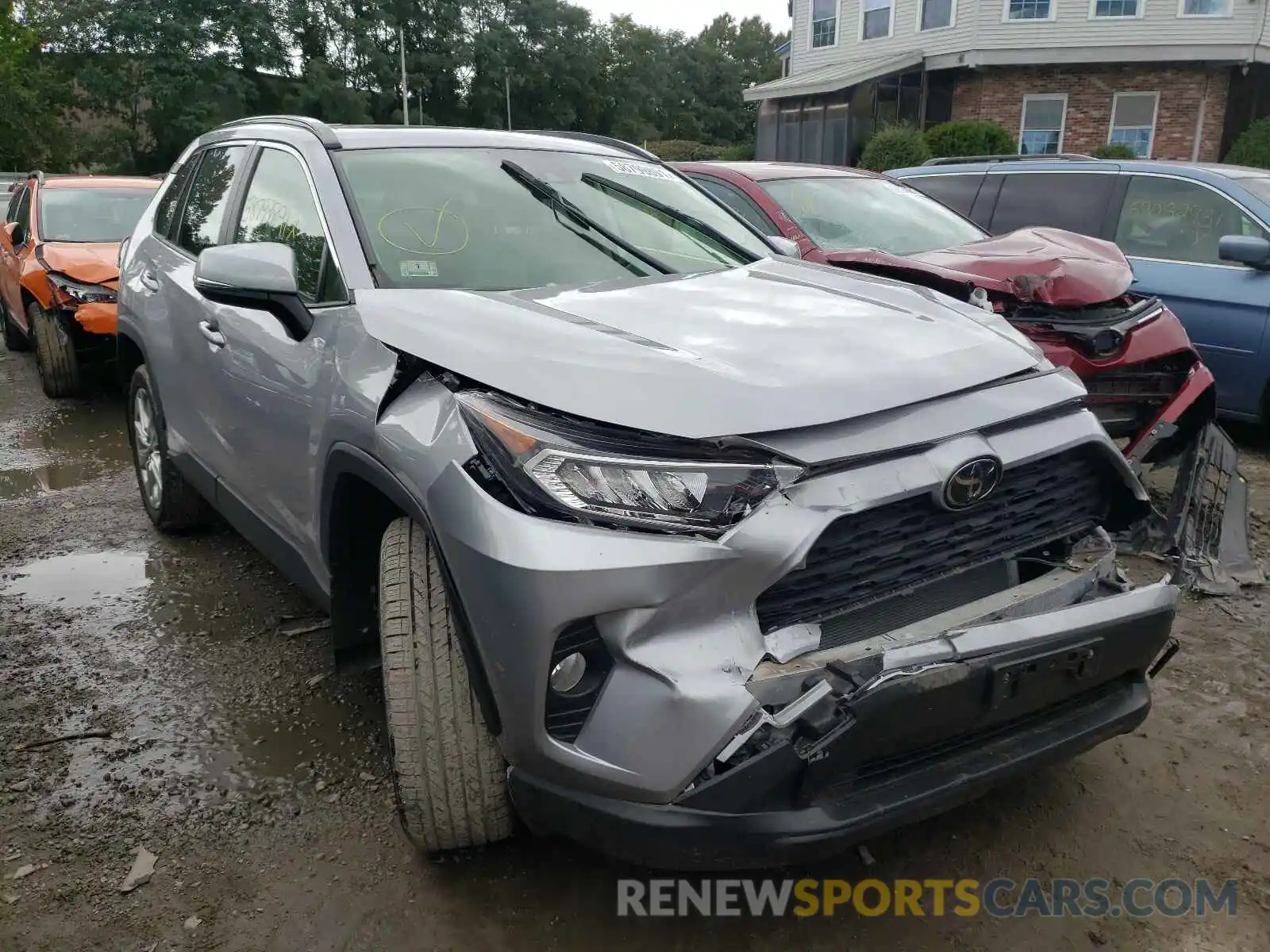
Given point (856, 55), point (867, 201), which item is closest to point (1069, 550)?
point (867, 201)

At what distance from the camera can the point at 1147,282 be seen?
5.85 metres

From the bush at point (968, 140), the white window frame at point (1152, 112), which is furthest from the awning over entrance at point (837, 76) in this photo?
the white window frame at point (1152, 112)

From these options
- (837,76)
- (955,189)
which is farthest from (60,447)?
(837,76)

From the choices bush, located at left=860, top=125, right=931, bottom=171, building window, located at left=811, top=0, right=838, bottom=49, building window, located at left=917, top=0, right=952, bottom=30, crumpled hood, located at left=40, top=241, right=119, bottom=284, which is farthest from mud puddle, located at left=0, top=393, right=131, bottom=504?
building window, located at left=811, top=0, right=838, bottom=49

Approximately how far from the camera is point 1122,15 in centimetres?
2064

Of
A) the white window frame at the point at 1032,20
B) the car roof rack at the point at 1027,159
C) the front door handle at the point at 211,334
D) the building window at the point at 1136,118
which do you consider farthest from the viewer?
the building window at the point at 1136,118

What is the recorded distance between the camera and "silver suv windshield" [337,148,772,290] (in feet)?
9.21

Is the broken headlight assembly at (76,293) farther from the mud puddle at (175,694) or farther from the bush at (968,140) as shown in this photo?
the bush at (968,140)

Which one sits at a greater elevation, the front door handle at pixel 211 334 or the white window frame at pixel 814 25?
the white window frame at pixel 814 25

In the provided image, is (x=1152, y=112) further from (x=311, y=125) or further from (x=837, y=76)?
(x=311, y=125)

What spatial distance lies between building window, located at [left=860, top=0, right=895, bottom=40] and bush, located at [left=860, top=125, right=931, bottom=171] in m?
4.86

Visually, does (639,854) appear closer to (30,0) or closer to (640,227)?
(640,227)

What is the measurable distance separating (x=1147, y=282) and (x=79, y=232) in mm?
7770

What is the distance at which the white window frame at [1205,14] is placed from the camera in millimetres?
20250
